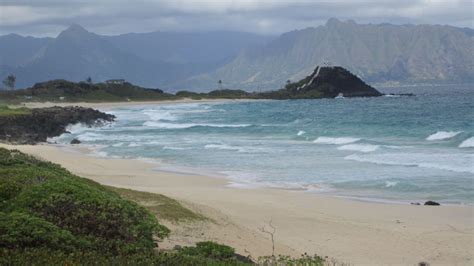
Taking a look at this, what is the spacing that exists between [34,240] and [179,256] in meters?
1.88

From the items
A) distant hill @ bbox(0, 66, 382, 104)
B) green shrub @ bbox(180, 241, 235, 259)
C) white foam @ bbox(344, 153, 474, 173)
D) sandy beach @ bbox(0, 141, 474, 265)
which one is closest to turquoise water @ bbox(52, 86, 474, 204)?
white foam @ bbox(344, 153, 474, 173)

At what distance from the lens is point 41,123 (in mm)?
50562

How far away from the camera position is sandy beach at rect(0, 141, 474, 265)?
40.9ft

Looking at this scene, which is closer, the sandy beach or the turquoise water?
the sandy beach

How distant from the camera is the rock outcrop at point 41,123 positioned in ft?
140

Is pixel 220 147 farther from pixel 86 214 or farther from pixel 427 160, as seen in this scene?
pixel 86 214

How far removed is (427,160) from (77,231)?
20948 mm

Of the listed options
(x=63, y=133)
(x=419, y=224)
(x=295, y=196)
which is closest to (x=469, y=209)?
(x=419, y=224)

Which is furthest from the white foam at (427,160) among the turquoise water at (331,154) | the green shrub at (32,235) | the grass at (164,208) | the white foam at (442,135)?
the green shrub at (32,235)

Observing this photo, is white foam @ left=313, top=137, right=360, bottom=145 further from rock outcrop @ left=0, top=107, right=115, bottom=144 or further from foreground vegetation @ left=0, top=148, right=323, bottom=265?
foreground vegetation @ left=0, top=148, right=323, bottom=265

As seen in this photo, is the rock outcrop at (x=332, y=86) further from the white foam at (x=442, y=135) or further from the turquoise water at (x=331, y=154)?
the white foam at (x=442, y=135)

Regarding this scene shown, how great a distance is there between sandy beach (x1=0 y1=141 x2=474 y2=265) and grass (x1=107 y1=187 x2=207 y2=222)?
19.0 inches

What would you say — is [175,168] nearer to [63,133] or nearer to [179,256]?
[179,256]

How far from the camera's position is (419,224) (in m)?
15.5
